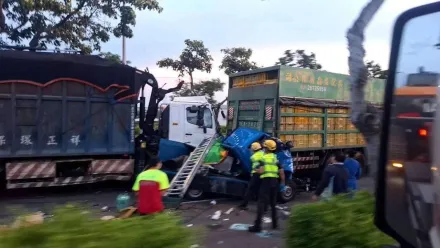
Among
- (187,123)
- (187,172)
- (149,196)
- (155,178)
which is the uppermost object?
(187,123)

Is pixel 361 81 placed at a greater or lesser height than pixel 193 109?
greater

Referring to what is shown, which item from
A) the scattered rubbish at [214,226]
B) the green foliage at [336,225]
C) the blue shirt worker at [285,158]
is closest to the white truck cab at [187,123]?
the blue shirt worker at [285,158]

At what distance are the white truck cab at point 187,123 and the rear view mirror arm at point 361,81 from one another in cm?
712

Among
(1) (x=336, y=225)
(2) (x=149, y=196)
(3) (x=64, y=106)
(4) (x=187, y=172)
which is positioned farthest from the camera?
(3) (x=64, y=106)

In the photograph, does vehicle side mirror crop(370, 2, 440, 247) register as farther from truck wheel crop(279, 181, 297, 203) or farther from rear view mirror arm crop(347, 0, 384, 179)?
truck wheel crop(279, 181, 297, 203)

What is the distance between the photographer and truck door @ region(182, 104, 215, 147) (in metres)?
12.2

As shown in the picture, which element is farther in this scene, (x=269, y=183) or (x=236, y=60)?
(x=236, y=60)

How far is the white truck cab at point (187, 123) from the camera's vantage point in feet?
40.0

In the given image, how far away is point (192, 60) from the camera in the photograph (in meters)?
27.1

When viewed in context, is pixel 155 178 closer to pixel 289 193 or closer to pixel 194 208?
pixel 194 208

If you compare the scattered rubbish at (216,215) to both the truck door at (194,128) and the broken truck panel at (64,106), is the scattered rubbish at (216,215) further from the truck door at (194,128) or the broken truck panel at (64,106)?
the broken truck panel at (64,106)

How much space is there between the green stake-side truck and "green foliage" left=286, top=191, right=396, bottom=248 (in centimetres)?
714

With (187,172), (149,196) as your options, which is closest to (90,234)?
(149,196)

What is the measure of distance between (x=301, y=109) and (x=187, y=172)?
3.30 m
